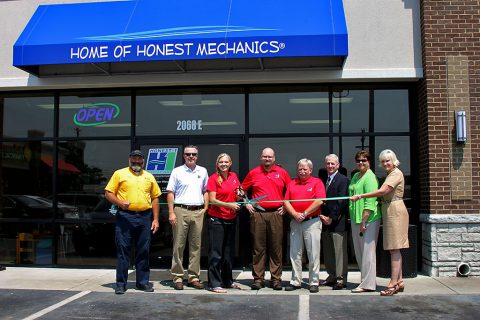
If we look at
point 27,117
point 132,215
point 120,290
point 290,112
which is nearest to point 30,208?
point 27,117

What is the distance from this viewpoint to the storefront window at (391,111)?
852 cm

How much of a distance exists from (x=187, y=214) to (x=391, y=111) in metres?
4.07

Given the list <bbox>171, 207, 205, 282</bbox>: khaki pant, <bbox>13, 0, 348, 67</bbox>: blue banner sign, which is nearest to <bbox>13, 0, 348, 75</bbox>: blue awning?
<bbox>13, 0, 348, 67</bbox>: blue banner sign

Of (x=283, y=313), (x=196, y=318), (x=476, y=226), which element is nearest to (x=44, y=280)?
(x=196, y=318)

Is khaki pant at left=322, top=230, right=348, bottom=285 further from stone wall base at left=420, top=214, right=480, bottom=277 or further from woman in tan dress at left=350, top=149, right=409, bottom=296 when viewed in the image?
stone wall base at left=420, top=214, right=480, bottom=277

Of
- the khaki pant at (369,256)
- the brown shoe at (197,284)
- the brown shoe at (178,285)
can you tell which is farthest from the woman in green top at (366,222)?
the brown shoe at (178,285)

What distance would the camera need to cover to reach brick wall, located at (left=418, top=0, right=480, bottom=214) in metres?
7.71

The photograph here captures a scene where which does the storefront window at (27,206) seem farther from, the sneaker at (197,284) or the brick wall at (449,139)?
the brick wall at (449,139)

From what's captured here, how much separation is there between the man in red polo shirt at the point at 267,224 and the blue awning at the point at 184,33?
182cm

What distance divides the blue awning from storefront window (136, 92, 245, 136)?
0.75 meters

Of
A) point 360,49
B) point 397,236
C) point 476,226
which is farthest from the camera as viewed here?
point 360,49

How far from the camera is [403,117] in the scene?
8562mm

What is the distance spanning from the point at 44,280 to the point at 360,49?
6.34m

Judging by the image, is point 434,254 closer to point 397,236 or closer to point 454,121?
point 397,236
